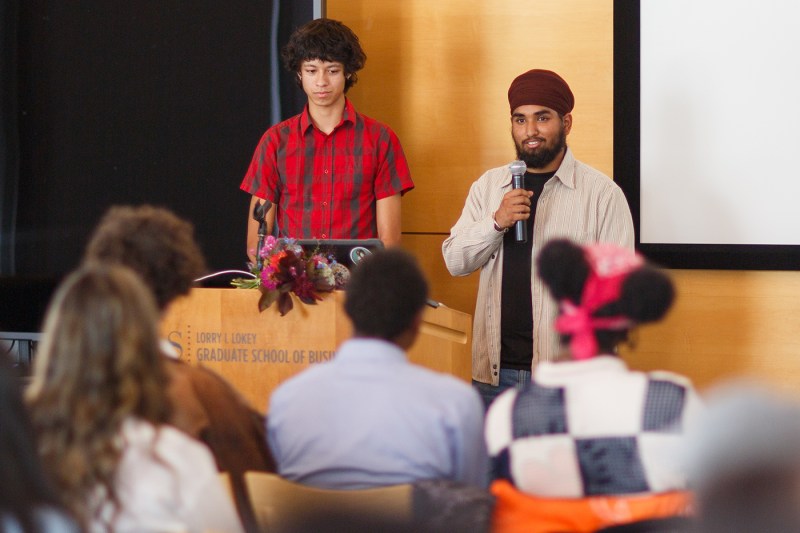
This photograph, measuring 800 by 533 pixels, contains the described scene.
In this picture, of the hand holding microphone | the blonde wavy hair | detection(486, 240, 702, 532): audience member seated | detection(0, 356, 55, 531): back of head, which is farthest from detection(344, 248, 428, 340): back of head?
the hand holding microphone

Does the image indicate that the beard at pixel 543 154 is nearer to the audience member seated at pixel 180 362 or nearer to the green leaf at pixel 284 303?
the green leaf at pixel 284 303

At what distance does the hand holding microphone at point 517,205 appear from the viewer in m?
3.48

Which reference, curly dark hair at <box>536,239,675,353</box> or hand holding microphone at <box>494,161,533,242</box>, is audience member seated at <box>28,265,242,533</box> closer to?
curly dark hair at <box>536,239,675,353</box>

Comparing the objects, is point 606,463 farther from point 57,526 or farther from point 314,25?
point 314,25

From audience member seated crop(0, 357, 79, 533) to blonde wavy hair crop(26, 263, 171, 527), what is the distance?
0.28ft

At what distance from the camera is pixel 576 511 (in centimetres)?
194

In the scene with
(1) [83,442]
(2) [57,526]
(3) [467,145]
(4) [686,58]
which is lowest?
(2) [57,526]

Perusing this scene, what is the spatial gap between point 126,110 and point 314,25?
4.61 feet

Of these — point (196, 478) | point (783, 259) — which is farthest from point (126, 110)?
point (196, 478)

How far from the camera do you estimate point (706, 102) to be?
450 cm

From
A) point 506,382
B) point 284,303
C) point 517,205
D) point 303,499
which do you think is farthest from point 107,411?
point 506,382

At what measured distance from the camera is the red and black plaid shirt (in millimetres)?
4223

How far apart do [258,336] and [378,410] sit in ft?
4.10

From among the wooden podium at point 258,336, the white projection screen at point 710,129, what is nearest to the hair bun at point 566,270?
the wooden podium at point 258,336
